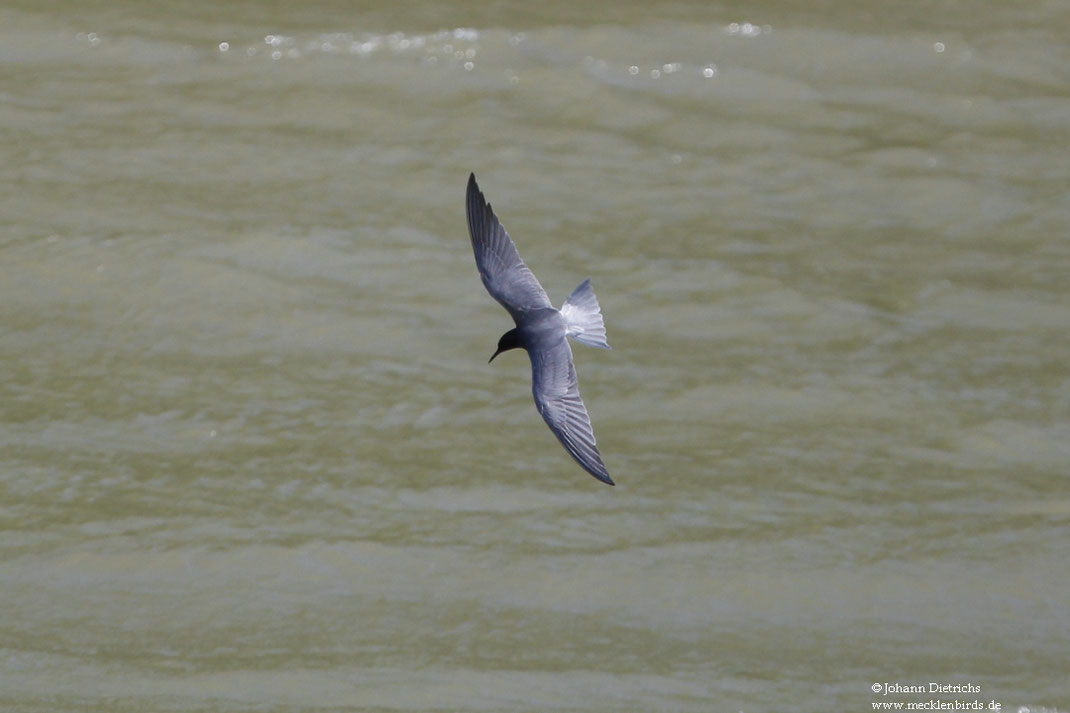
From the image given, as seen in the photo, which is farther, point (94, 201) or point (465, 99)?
point (465, 99)

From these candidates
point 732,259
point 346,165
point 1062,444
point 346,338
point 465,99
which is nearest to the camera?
point 1062,444

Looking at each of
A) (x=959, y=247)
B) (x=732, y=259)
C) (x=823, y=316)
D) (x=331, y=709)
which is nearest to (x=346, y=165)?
(x=732, y=259)

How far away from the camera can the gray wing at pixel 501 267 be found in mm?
3482

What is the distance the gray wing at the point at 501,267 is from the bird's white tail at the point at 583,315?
109 mm

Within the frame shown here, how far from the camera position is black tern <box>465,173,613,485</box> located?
3.12 meters

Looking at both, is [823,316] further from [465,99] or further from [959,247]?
[465,99]

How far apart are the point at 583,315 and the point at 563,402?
25cm

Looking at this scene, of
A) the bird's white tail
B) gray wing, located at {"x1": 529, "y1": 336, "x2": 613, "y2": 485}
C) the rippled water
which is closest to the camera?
gray wing, located at {"x1": 529, "y1": 336, "x2": 613, "y2": 485}

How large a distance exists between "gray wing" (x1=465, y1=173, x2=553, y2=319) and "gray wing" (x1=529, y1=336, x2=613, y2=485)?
0.18 m

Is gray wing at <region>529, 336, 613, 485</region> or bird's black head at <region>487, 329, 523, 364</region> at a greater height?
bird's black head at <region>487, 329, 523, 364</region>

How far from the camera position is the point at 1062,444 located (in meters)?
4.60

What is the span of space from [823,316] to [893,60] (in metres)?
1.73

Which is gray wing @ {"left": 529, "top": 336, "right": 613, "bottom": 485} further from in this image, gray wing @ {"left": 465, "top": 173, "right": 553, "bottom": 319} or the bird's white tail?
gray wing @ {"left": 465, "top": 173, "right": 553, "bottom": 319}

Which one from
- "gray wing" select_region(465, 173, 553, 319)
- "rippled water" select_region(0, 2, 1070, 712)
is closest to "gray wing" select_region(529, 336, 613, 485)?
"gray wing" select_region(465, 173, 553, 319)
